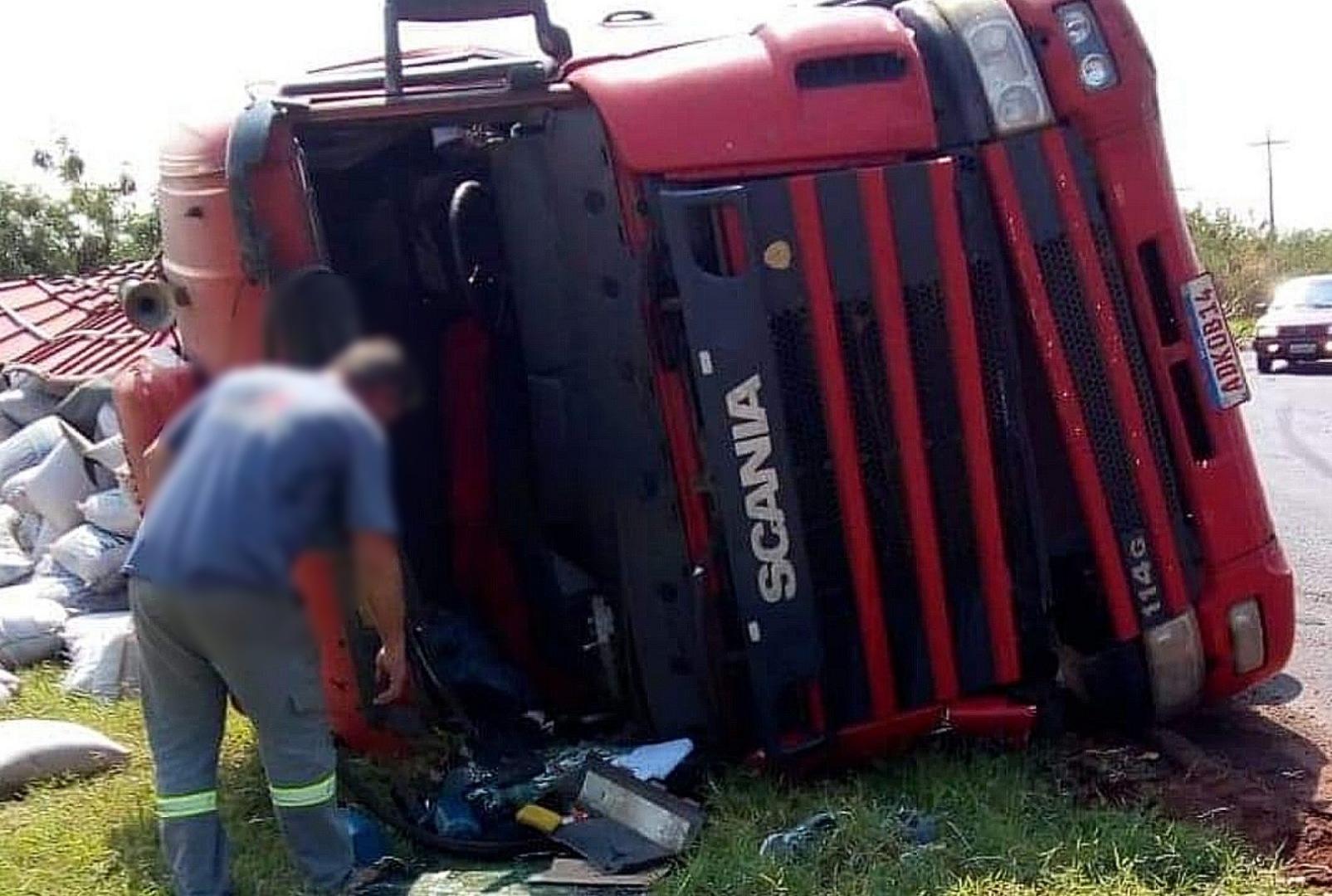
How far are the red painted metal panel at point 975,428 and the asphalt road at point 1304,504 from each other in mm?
1393

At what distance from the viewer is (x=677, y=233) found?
377cm

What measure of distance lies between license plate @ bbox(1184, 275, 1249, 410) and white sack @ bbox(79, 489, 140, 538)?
13.1 feet

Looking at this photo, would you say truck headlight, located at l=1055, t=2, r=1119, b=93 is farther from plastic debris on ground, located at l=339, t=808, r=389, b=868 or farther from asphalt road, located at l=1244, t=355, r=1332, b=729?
plastic debris on ground, located at l=339, t=808, r=389, b=868

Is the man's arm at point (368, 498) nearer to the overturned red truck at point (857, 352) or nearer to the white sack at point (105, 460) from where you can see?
the overturned red truck at point (857, 352)

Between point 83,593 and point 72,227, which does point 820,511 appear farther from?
point 72,227

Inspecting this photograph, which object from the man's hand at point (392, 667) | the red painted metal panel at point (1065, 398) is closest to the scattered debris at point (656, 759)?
the man's hand at point (392, 667)

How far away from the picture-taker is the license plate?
13.8ft

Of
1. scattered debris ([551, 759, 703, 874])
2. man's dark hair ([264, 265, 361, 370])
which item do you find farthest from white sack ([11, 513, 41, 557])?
man's dark hair ([264, 265, 361, 370])

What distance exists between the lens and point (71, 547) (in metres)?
6.73

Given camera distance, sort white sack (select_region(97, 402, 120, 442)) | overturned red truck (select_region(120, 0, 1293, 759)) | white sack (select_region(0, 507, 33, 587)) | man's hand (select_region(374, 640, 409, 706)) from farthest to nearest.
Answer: white sack (select_region(97, 402, 120, 442)) < white sack (select_region(0, 507, 33, 587)) < overturned red truck (select_region(120, 0, 1293, 759)) < man's hand (select_region(374, 640, 409, 706))

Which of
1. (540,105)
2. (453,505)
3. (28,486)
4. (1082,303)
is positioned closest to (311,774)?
(453,505)

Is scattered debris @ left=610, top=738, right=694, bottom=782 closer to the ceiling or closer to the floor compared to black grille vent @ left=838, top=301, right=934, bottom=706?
closer to the floor

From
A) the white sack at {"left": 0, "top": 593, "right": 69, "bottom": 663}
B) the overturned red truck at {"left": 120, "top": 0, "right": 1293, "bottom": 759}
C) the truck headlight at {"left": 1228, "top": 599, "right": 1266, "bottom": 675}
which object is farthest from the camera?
the white sack at {"left": 0, "top": 593, "right": 69, "bottom": 663}

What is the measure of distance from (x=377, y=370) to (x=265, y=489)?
0.17ft
